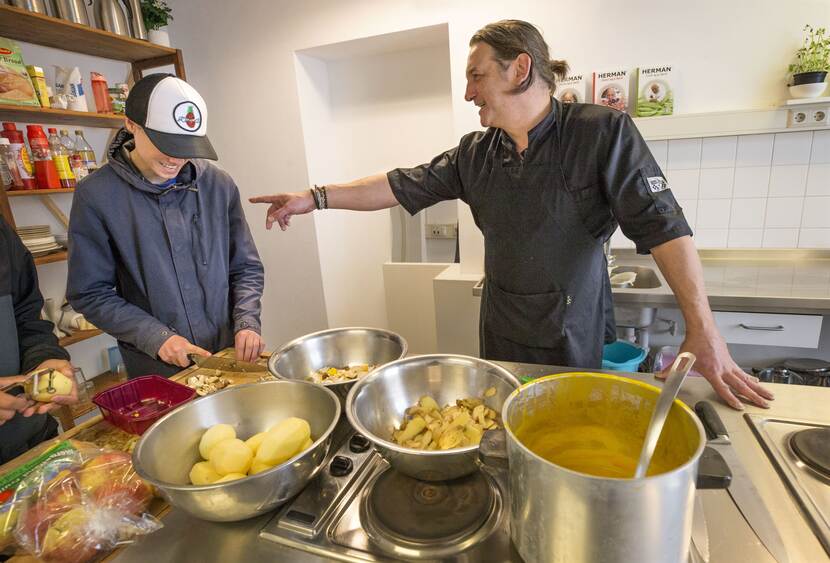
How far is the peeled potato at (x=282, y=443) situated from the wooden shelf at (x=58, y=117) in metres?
2.20

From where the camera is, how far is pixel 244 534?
665mm

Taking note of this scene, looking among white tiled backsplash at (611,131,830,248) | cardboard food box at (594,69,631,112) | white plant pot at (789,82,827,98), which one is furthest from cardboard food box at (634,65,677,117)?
white plant pot at (789,82,827,98)

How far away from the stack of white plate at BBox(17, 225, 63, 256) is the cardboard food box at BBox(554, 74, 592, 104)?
2603 millimetres

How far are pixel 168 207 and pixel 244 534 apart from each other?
1.07 m

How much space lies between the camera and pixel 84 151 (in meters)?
2.44

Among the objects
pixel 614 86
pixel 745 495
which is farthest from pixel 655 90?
pixel 745 495

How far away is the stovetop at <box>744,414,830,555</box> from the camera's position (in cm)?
61

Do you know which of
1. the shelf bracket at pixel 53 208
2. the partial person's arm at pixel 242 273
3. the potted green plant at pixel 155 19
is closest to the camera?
the partial person's arm at pixel 242 273

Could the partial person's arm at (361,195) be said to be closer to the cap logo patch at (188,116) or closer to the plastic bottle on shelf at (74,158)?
the cap logo patch at (188,116)

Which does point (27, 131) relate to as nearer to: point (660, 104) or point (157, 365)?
point (157, 365)

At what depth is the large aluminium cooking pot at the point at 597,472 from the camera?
1.43 ft

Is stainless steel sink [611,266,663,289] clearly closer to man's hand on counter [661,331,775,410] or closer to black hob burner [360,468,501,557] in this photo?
man's hand on counter [661,331,775,410]

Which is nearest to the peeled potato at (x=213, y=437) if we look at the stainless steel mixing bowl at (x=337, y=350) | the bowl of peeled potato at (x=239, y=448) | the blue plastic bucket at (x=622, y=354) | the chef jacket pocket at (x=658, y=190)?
the bowl of peeled potato at (x=239, y=448)

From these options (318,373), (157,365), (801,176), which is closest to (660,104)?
(801,176)
